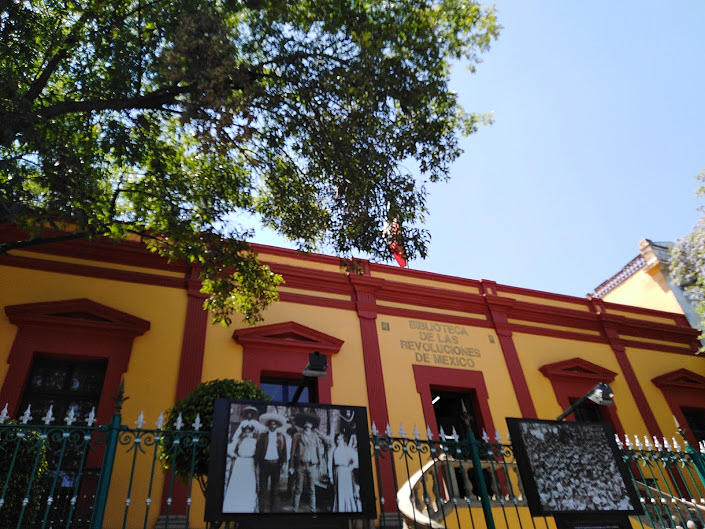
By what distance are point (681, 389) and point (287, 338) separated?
10180 millimetres

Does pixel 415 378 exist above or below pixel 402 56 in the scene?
below

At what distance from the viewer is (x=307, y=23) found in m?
6.51

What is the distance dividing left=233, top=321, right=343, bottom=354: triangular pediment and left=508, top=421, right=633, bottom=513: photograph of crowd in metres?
4.87

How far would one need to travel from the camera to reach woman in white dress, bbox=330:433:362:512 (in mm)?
4211

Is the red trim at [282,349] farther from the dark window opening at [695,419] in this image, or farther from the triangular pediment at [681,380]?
the dark window opening at [695,419]

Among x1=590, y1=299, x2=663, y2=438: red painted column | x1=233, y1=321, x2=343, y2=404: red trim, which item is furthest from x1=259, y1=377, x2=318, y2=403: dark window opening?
x1=590, y1=299, x2=663, y2=438: red painted column

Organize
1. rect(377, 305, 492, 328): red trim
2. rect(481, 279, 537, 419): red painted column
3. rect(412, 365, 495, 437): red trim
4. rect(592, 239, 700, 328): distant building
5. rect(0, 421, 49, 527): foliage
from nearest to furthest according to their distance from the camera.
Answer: rect(0, 421, 49, 527): foliage
rect(412, 365, 495, 437): red trim
rect(481, 279, 537, 419): red painted column
rect(377, 305, 492, 328): red trim
rect(592, 239, 700, 328): distant building

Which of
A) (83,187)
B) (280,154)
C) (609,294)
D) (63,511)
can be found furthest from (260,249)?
(609,294)

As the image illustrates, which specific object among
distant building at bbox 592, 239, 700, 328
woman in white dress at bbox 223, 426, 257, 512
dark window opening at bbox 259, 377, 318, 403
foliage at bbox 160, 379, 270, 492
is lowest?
woman in white dress at bbox 223, 426, 257, 512

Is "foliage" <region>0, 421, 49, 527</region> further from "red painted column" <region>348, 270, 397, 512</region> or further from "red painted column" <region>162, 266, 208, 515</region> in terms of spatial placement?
"red painted column" <region>348, 270, 397, 512</region>

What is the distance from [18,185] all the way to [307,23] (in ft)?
13.2

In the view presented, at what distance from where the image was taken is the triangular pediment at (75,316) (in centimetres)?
777

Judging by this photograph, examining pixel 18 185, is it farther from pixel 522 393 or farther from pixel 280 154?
pixel 522 393

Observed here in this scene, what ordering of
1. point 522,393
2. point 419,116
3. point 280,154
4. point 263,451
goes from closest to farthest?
1. point 263,451
2. point 419,116
3. point 280,154
4. point 522,393
